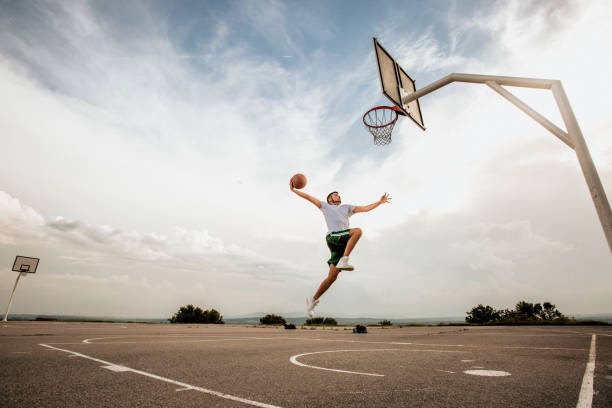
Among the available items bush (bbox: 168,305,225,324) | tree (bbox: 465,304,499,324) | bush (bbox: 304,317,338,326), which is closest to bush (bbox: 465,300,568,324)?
tree (bbox: 465,304,499,324)

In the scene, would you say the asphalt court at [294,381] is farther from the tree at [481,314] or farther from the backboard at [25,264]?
the tree at [481,314]

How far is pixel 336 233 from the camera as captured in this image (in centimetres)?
622

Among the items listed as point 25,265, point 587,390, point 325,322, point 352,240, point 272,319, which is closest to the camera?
point 587,390

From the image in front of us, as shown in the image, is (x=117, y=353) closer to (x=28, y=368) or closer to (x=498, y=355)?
(x=28, y=368)

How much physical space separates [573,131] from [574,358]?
4271 millimetres

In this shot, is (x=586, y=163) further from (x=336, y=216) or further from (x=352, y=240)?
(x=336, y=216)

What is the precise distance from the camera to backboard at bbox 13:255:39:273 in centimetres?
2366

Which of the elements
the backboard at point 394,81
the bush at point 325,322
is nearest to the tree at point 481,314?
the bush at point 325,322

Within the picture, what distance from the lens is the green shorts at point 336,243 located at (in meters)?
6.12

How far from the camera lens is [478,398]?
9.63ft

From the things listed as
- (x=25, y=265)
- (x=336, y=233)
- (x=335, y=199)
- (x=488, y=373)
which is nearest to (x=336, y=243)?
(x=336, y=233)

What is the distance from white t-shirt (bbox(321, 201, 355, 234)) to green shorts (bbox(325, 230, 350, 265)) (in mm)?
147

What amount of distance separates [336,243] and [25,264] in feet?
98.0

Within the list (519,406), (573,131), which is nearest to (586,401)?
(519,406)
